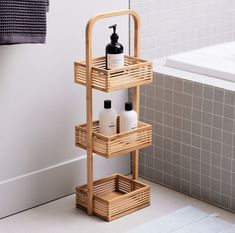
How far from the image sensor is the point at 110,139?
2.74 meters

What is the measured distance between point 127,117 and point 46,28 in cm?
49

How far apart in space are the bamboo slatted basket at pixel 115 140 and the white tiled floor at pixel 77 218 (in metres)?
0.31

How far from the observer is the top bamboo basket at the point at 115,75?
2.67 metres

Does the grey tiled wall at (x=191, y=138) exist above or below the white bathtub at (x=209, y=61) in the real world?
below

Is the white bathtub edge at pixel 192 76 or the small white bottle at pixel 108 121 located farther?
the white bathtub edge at pixel 192 76

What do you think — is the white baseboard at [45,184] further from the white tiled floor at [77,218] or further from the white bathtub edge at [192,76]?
the white bathtub edge at [192,76]

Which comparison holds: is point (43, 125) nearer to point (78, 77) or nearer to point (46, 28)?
point (78, 77)

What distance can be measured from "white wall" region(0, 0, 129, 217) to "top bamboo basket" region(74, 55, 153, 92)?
0.15 metres

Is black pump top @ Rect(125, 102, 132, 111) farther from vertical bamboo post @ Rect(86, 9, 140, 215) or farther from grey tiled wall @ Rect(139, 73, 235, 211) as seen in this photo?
grey tiled wall @ Rect(139, 73, 235, 211)

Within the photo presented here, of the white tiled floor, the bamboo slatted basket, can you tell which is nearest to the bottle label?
the bamboo slatted basket

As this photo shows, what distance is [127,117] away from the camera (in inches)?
110

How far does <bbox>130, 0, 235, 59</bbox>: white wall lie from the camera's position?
3271 millimetres

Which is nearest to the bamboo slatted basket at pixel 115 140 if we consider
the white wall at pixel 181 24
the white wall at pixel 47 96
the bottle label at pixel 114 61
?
the white wall at pixel 47 96

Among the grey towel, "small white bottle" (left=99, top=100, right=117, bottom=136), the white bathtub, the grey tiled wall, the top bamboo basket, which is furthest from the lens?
the white bathtub
